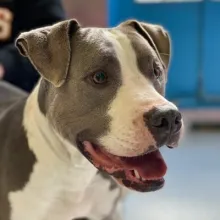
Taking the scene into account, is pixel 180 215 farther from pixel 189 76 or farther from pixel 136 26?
pixel 189 76

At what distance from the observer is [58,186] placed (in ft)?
4.64

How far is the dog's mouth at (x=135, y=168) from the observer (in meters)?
1.23

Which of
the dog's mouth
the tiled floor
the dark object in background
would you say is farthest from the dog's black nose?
the dark object in background

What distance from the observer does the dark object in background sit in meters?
2.06

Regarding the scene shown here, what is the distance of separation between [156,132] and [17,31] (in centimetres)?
115

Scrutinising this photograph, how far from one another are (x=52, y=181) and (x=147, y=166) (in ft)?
0.92

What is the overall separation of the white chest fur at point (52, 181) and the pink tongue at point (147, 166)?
168 mm

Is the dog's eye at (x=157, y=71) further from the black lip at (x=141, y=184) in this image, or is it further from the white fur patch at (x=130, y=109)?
the black lip at (x=141, y=184)

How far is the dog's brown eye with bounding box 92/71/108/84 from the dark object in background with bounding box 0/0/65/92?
2.89 feet

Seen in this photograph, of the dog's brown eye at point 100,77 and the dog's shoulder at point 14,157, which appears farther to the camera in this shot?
the dog's shoulder at point 14,157

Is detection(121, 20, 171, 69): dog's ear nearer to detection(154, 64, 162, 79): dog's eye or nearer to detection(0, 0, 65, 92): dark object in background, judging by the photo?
detection(154, 64, 162, 79): dog's eye

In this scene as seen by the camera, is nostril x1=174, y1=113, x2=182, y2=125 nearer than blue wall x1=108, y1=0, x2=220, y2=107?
Yes

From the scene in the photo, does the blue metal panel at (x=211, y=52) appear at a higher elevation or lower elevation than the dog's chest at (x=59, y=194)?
lower

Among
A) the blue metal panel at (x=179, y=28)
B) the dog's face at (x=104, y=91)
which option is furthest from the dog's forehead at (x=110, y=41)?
the blue metal panel at (x=179, y=28)
